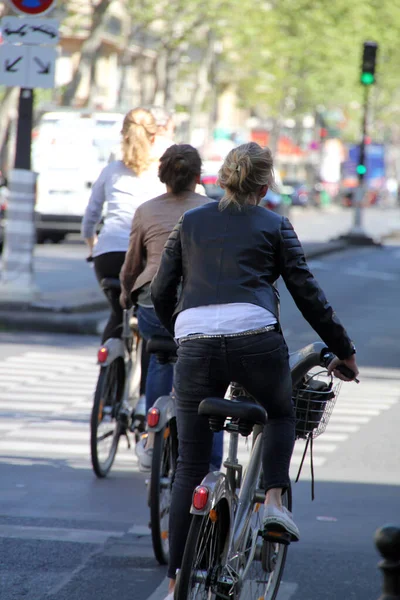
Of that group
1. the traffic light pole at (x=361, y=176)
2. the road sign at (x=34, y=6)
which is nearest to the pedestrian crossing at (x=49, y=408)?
the road sign at (x=34, y=6)

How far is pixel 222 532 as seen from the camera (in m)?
4.48

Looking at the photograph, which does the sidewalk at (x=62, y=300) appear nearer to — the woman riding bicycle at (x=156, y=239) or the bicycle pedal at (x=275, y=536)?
the woman riding bicycle at (x=156, y=239)

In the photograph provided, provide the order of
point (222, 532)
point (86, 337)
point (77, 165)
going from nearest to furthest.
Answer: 1. point (222, 532)
2. point (86, 337)
3. point (77, 165)

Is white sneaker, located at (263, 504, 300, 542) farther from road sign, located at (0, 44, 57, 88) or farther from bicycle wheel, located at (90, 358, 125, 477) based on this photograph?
road sign, located at (0, 44, 57, 88)

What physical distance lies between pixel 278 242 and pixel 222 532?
0.97m

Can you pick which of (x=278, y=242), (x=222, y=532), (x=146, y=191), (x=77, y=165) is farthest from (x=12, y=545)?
(x=77, y=165)

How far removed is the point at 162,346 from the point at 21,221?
27.8 feet

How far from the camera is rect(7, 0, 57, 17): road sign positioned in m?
13.6

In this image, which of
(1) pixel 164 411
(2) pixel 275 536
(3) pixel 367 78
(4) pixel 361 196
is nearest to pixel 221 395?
(2) pixel 275 536

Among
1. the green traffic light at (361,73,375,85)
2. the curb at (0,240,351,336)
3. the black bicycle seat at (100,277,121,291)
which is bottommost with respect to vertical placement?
the curb at (0,240,351,336)

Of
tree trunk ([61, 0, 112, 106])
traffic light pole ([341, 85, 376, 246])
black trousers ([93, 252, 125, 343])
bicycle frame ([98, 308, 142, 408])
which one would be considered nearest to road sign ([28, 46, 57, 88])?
black trousers ([93, 252, 125, 343])

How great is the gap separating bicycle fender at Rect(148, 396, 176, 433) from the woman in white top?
2.00 metres

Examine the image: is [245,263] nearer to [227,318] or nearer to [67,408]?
[227,318]

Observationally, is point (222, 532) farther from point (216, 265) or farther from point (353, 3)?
point (353, 3)
